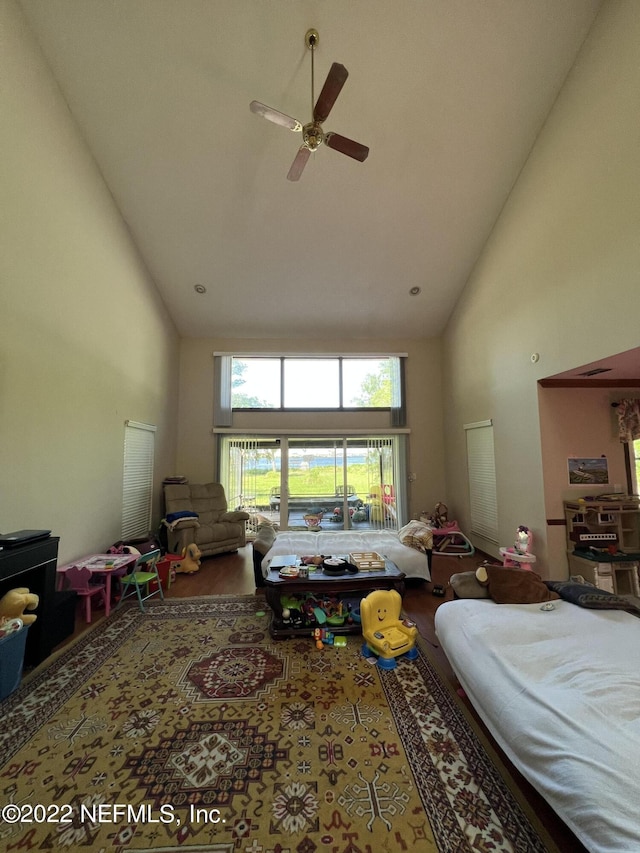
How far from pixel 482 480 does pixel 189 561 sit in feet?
14.0

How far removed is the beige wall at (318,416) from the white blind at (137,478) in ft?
3.25

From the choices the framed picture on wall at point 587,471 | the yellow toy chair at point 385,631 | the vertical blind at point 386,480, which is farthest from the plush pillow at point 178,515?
the framed picture on wall at point 587,471

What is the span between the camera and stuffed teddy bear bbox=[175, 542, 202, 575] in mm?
4469

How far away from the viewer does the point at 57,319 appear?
318cm

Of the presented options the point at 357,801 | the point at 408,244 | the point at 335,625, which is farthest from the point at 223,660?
the point at 408,244

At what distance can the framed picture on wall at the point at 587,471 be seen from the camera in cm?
381

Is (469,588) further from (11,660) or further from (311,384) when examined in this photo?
(311,384)

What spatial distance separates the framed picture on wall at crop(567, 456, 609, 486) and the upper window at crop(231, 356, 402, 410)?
3042mm

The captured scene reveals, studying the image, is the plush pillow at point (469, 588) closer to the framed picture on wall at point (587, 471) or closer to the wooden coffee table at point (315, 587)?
the wooden coffee table at point (315, 587)

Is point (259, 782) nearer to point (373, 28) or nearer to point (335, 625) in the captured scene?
point (335, 625)

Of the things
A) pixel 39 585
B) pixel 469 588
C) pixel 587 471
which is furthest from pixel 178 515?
pixel 587 471

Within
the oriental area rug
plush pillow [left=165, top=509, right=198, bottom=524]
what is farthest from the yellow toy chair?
plush pillow [left=165, top=509, right=198, bottom=524]

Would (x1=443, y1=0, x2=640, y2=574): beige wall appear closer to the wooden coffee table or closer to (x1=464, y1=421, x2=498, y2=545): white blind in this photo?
(x1=464, y1=421, x2=498, y2=545): white blind

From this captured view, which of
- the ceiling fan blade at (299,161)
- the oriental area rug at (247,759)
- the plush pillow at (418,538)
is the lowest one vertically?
the oriental area rug at (247,759)
